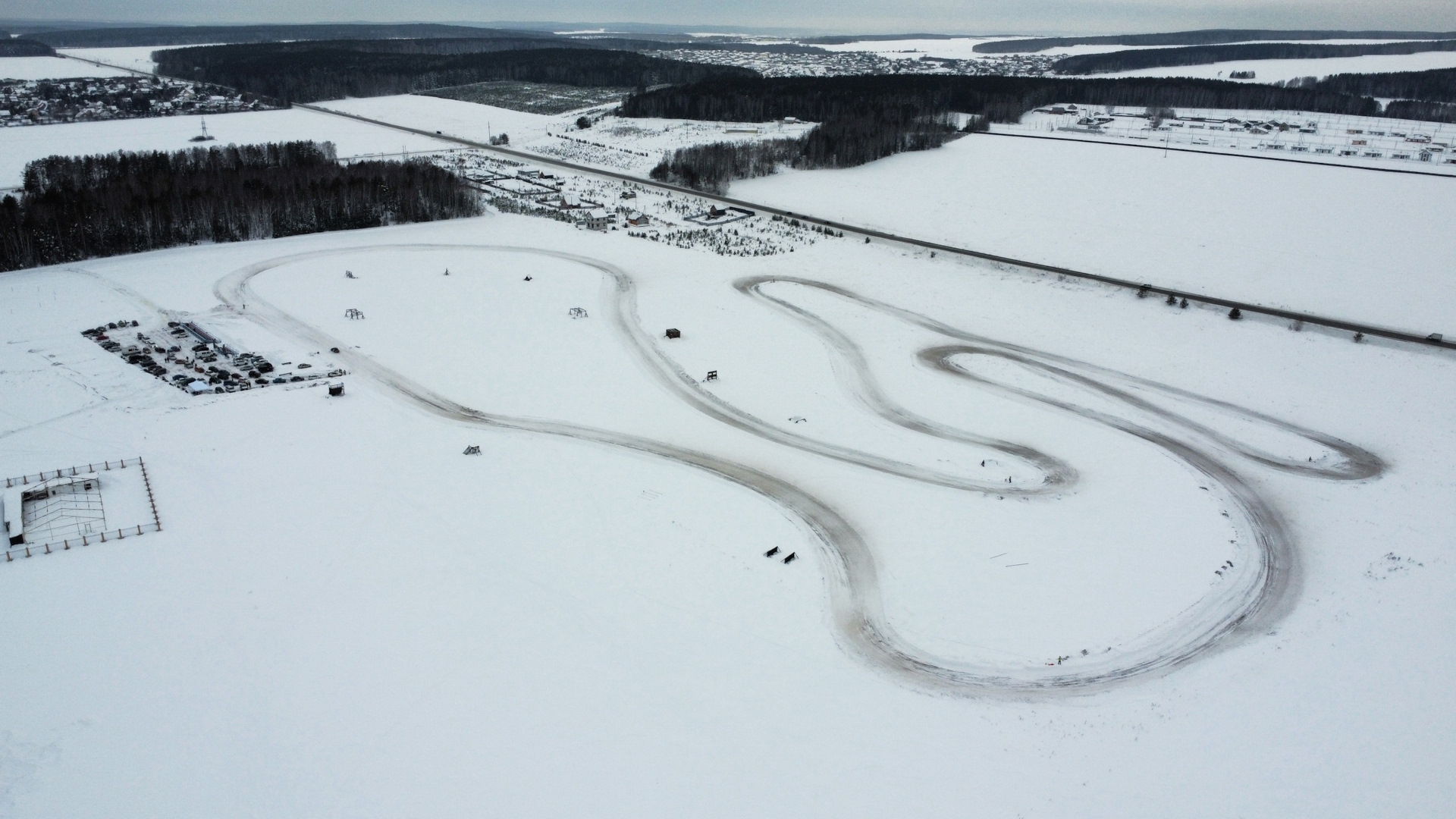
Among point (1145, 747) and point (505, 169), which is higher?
point (505, 169)

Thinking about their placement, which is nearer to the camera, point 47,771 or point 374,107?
point 47,771

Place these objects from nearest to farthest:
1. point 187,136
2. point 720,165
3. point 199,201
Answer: point 199,201 → point 720,165 → point 187,136

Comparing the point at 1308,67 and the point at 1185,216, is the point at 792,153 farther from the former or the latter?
the point at 1308,67

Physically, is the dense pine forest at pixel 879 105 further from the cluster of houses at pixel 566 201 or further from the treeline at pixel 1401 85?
the cluster of houses at pixel 566 201

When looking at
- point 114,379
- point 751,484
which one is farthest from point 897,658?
point 114,379

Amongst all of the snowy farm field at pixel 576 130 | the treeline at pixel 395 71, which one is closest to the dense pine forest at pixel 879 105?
the snowy farm field at pixel 576 130

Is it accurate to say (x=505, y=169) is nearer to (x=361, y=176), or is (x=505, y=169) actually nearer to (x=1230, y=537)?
(x=361, y=176)

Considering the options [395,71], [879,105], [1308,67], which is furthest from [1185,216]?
[395,71]
